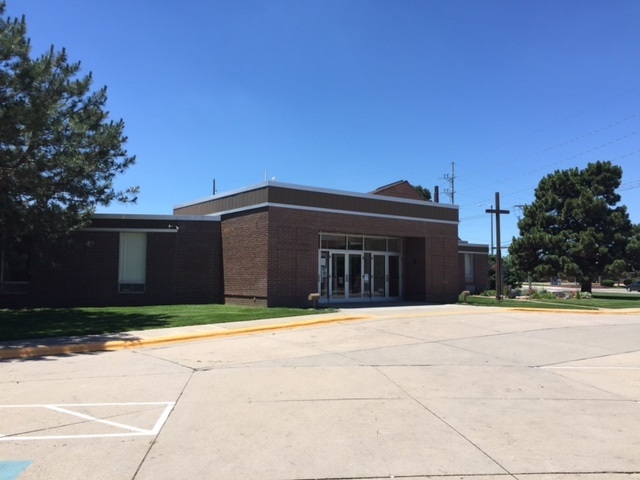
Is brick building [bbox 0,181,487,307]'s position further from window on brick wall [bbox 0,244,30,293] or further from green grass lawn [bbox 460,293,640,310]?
green grass lawn [bbox 460,293,640,310]

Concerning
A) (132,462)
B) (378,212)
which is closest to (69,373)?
(132,462)

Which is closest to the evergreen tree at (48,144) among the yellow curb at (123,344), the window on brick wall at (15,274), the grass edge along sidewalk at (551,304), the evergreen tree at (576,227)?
the window on brick wall at (15,274)

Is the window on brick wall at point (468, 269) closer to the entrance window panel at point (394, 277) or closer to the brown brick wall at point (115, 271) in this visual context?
the entrance window panel at point (394, 277)

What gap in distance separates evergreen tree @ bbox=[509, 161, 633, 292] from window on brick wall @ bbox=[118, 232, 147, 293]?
31.7m

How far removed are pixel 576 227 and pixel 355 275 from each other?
26.2m

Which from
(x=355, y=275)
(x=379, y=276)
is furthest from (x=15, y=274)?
(x=379, y=276)

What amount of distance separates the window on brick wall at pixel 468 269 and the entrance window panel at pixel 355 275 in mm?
16398

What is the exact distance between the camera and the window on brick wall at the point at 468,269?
125ft

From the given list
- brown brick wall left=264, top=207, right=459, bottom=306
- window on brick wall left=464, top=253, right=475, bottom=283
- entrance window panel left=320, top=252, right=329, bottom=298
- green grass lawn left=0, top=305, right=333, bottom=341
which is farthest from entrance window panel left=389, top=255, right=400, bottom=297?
window on brick wall left=464, top=253, right=475, bottom=283

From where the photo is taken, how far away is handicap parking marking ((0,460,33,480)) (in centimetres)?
446

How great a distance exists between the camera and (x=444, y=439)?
5492 millimetres

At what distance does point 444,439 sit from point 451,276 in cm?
2127

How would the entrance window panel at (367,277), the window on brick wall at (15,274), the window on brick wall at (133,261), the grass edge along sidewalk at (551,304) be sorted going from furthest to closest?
the grass edge along sidewalk at (551,304) < the entrance window panel at (367,277) < the window on brick wall at (133,261) < the window on brick wall at (15,274)

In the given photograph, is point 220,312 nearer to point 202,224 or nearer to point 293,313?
point 293,313
